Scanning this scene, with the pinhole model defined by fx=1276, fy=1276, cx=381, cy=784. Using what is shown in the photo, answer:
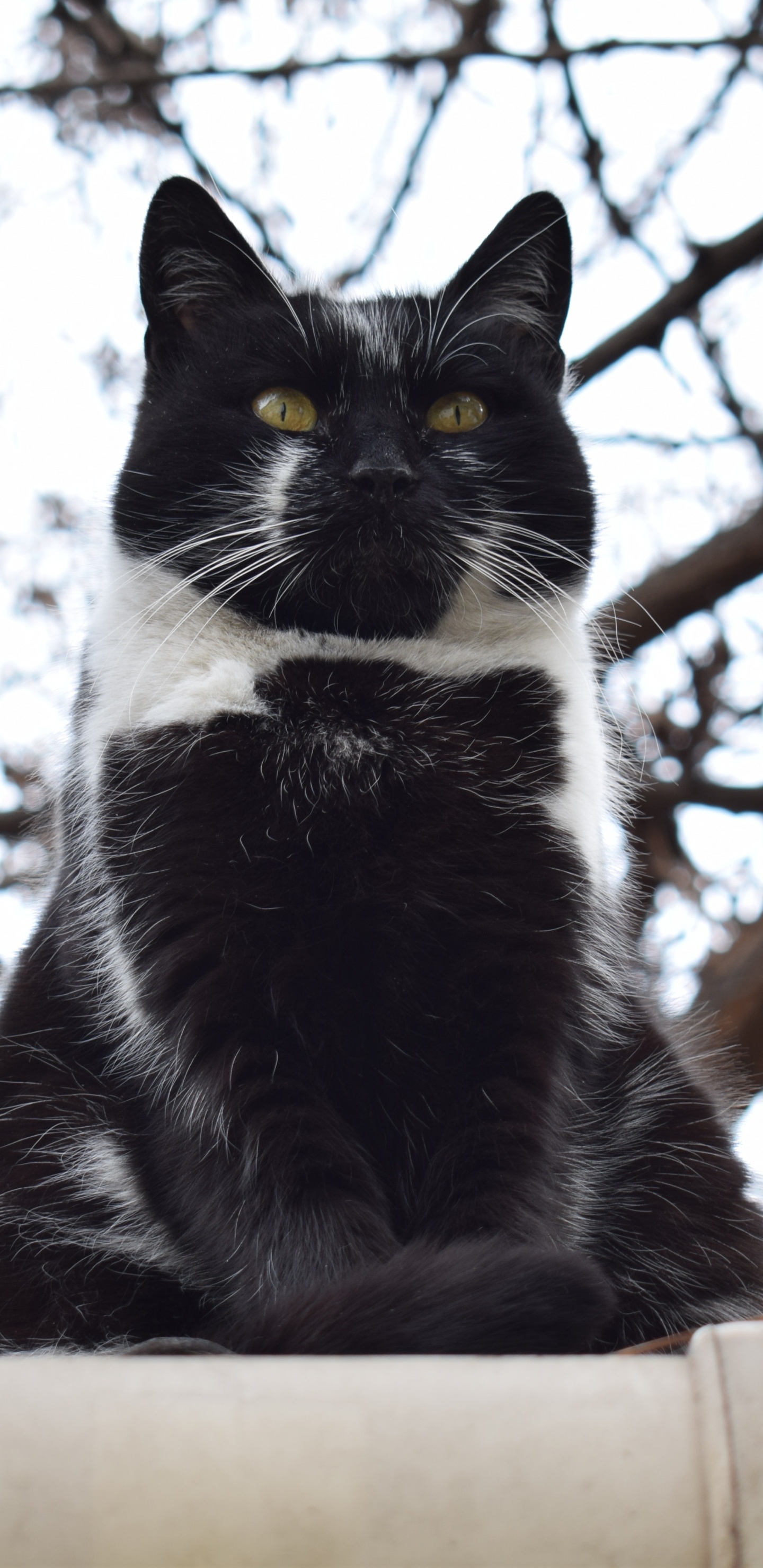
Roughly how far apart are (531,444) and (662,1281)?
900mm

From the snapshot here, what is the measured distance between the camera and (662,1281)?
4.28 feet

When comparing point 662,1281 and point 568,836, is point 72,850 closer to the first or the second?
point 568,836

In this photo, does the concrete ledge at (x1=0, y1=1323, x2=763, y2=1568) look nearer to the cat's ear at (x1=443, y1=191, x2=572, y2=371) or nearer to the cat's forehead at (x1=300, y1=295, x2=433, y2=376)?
the cat's forehead at (x1=300, y1=295, x2=433, y2=376)

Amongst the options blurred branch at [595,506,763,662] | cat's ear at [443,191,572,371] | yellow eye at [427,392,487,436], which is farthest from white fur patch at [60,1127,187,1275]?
blurred branch at [595,506,763,662]

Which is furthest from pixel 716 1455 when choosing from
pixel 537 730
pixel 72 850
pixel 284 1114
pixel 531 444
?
pixel 531 444

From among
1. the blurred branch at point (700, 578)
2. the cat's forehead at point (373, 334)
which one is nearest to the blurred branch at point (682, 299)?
the blurred branch at point (700, 578)

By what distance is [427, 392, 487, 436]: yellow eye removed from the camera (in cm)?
137

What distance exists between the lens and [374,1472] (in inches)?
25.2

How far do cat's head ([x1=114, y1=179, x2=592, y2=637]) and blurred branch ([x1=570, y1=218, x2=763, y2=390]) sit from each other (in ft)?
3.99

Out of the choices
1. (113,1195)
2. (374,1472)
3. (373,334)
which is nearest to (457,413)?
(373,334)

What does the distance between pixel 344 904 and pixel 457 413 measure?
594 millimetres

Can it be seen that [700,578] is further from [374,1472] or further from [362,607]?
[374,1472]

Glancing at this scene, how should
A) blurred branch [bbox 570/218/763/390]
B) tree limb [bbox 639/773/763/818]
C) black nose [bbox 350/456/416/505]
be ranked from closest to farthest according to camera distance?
black nose [bbox 350/456/416/505]
blurred branch [bbox 570/218/763/390]
tree limb [bbox 639/773/763/818]

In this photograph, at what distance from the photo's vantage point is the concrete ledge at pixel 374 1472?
0.63 meters
